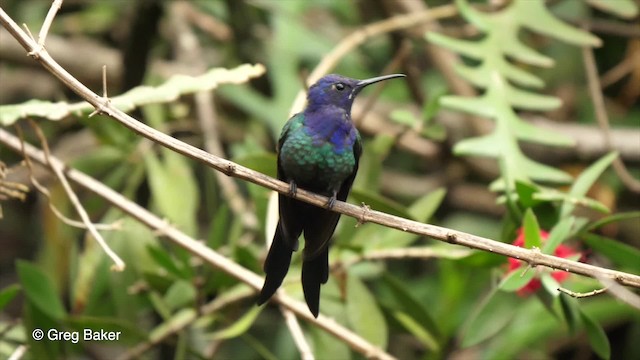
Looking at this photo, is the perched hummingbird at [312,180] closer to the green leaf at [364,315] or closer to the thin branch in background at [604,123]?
the green leaf at [364,315]

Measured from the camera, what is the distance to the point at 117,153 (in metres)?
3.22

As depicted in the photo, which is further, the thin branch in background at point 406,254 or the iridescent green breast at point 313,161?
the thin branch in background at point 406,254

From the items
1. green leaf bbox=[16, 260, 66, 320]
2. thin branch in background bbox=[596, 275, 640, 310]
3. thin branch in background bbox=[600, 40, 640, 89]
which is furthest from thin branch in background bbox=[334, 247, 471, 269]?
thin branch in background bbox=[600, 40, 640, 89]

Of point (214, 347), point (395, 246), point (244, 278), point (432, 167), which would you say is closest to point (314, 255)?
point (244, 278)

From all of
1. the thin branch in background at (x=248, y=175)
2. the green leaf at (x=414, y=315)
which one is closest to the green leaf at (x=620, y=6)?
the green leaf at (x=414, y=315)

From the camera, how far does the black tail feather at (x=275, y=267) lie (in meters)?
2.10

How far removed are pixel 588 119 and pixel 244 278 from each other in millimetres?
2398

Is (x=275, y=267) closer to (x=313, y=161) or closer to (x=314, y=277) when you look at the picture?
(x=314, y=277)

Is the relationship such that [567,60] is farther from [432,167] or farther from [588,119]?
[432,167]

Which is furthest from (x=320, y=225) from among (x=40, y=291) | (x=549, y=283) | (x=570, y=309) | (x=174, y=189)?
(x=174, y=189)

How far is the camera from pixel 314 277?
2148mm

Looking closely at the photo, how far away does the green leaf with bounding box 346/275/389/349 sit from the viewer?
2.59 m

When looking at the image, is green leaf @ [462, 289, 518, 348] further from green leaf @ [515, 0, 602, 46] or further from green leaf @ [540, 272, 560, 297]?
green leaf @ [515, 0, 602, 46]

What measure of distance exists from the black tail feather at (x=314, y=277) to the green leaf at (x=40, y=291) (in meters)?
0.90
